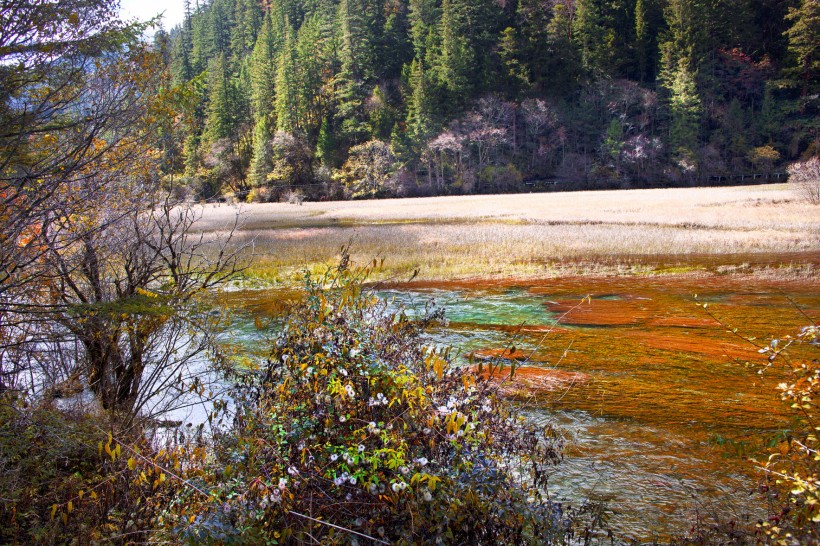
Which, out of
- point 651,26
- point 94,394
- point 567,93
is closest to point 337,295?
point 94,394

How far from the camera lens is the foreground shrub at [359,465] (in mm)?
3361

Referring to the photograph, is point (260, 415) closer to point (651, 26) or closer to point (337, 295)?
point (337, 295)

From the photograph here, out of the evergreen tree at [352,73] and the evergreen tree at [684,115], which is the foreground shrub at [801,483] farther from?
the evergreen tree at [352,73]

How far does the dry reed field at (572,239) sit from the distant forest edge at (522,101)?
24.2m

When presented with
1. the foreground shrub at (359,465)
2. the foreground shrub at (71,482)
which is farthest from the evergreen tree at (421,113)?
the foreground shrub at (359,465)

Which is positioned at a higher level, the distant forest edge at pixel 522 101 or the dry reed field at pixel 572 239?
the distant forest edge at pixel 522 101

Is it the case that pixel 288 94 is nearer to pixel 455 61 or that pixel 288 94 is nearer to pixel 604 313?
pixel 455 61

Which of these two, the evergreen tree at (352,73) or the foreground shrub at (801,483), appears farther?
the evergreen tree at (352,73)

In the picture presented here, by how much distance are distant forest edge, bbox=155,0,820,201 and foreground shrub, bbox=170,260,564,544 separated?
52.6m

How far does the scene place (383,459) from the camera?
357cm

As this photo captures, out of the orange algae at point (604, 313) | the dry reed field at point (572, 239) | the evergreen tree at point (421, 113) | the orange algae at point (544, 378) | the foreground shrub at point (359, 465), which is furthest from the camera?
the evergreen tree at point (421, 113)

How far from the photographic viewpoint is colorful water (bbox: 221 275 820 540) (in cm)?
524

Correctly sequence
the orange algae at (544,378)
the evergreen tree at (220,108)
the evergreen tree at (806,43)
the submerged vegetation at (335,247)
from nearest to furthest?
the submerged vegetation at (335,247), the orange algae at (544,378), the evergreen tree at (806,43), the evergreen tree at (220,108)

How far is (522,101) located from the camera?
207 feet
